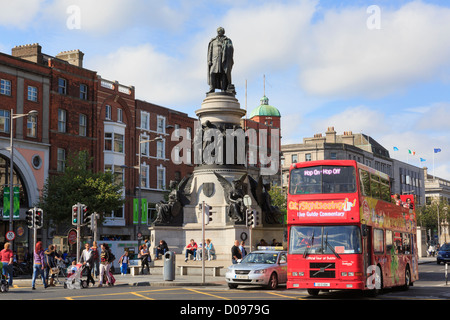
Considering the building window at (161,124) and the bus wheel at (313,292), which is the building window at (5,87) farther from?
the bus wheel at (313,292)

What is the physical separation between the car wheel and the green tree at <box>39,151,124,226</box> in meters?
27.0

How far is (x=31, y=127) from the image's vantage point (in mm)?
55406

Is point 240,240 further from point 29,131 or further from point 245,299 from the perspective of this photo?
point 29,131

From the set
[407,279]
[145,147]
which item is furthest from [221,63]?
[145,147]

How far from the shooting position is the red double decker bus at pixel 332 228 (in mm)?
20844

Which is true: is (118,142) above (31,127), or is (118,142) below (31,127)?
below

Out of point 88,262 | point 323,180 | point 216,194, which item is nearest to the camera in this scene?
point 323,180

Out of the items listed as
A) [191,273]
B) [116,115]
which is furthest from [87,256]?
[116,115]

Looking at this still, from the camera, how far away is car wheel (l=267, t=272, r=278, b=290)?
25956mm

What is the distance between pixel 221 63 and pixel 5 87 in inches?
893

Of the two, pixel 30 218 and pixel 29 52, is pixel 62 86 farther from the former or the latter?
pixel 30 218

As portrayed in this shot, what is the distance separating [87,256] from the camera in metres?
28.1

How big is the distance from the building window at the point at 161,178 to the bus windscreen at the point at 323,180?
49.4 metres
